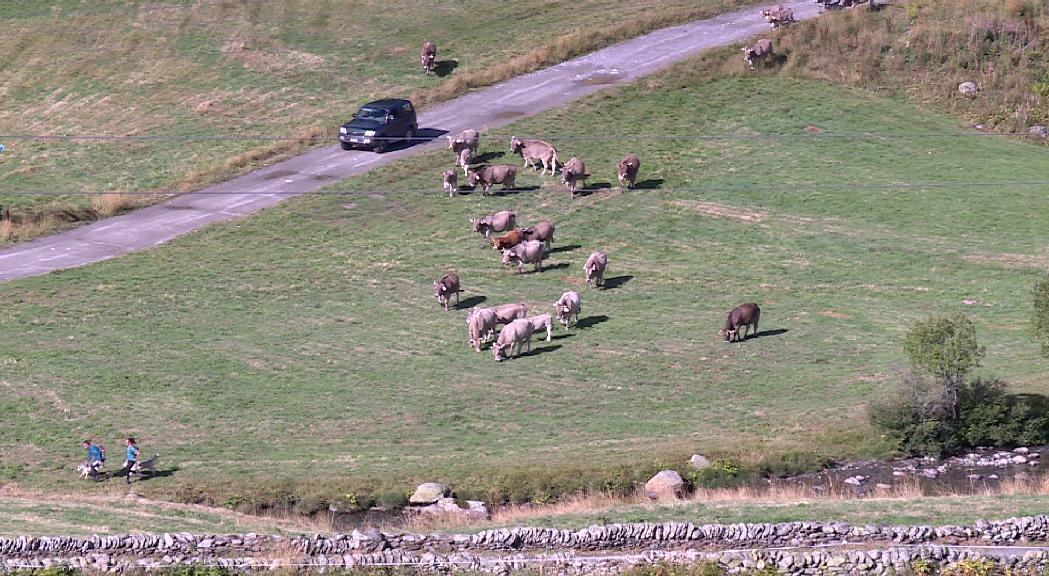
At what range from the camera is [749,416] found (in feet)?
133

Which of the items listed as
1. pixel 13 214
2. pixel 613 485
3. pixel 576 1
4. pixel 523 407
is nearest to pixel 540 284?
pixel 523 407

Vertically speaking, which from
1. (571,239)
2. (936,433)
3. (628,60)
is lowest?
(936,433)

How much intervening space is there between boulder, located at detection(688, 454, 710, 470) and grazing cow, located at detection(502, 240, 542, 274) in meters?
17.0

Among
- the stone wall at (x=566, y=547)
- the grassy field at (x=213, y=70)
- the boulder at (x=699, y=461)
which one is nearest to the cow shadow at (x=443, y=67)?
the grassy field at (x=213, y=70)

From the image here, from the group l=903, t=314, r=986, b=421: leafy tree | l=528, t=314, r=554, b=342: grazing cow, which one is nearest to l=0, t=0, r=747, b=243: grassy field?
l=528, t=314, r=554, b=342: grazing cow

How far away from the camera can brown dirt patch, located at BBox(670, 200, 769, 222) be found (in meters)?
59.2

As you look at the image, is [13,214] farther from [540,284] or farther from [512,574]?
[512,574]

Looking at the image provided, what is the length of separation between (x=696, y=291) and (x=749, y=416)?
11.5 m

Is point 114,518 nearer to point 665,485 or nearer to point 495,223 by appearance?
point 665,485

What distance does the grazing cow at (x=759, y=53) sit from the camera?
75375mm

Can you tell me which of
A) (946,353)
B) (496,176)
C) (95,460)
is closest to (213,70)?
(496,176)

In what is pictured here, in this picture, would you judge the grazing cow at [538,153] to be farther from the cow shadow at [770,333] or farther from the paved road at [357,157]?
the cow shadow at [770,333]

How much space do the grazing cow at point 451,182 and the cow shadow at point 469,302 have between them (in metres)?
11.7

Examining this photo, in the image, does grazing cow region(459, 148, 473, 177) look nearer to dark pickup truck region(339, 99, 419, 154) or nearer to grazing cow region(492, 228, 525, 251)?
dark pickup truck region(339, 99, 419, 154)
